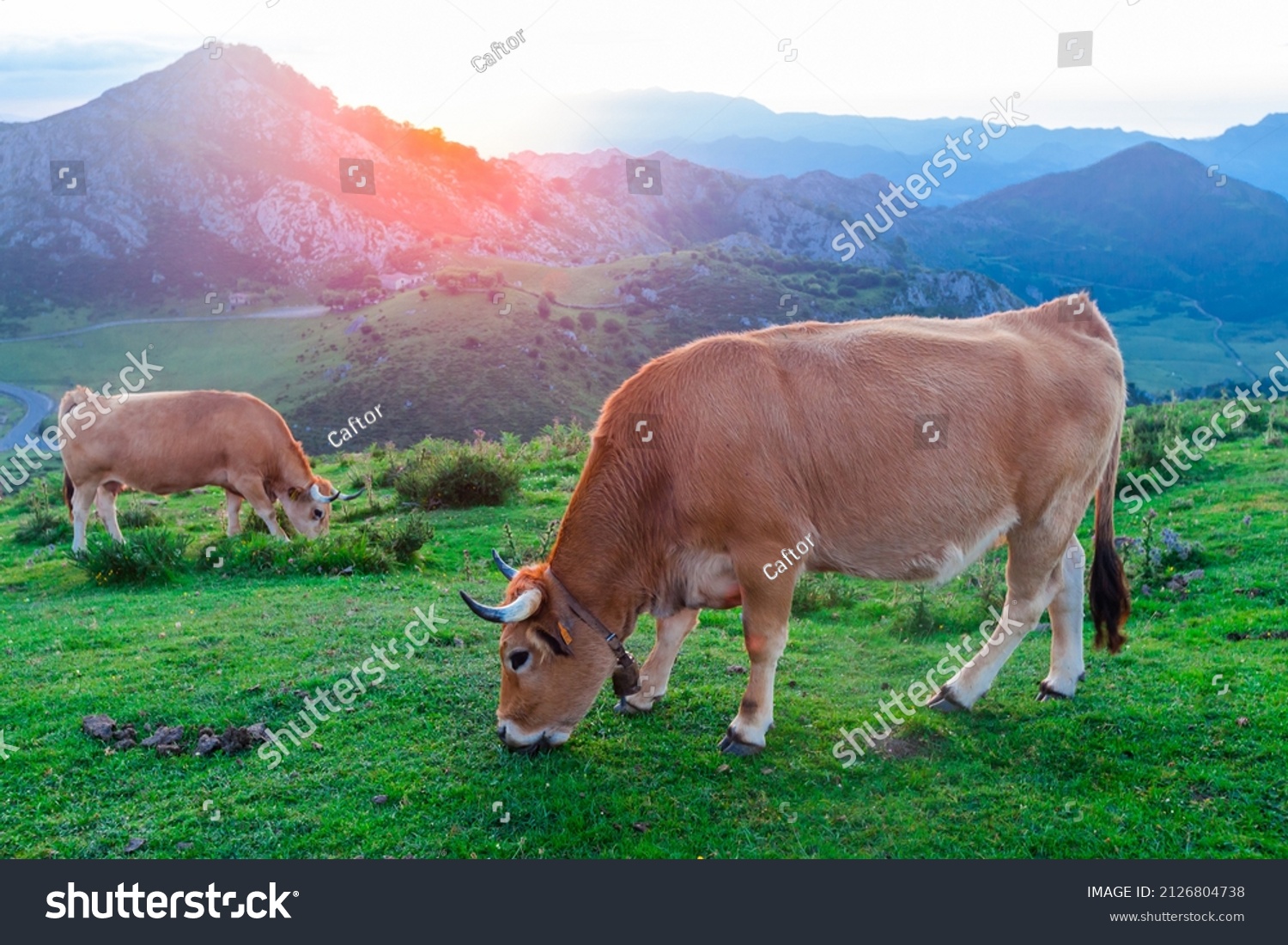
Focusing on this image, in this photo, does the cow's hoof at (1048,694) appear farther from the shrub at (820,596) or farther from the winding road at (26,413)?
the winding road at (26,413)

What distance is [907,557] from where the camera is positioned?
6.40 meters

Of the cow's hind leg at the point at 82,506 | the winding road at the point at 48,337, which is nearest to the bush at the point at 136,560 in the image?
the cow's hind leg at the point at 82,506

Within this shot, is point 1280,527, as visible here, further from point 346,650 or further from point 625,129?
point 625,129

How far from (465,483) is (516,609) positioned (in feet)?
31.4

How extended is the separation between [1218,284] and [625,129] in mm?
58321

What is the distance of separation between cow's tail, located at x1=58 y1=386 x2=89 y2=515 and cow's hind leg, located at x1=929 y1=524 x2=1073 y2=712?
43.4 ft

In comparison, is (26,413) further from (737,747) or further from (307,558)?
(737,747)

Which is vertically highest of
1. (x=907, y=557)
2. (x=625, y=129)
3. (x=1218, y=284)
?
(x=625, y=129)

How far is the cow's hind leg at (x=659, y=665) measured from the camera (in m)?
6.89

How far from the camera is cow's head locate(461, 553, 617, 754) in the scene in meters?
A: 5.82

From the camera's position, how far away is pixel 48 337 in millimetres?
78875

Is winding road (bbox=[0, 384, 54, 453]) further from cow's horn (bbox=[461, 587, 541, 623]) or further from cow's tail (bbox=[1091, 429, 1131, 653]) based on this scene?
cow's tail (bbox=[1091, 429, 1131, 653])

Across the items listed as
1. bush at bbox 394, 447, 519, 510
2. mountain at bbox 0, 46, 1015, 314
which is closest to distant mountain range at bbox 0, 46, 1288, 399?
mountain at bbox 0, 46, 1015, 314

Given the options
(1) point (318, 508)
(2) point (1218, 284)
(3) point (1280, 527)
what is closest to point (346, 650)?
(1) point (318, 508)
